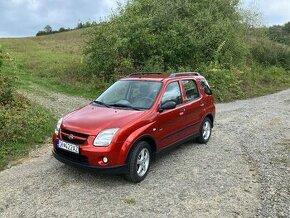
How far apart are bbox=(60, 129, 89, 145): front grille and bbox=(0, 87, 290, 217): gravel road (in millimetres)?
732

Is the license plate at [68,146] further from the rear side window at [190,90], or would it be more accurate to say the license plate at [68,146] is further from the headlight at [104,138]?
the rear side window at [190,90]

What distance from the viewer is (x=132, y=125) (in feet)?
20.9

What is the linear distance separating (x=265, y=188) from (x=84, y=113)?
139 inches

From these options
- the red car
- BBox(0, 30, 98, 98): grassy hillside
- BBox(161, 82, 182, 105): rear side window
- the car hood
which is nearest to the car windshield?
the red car

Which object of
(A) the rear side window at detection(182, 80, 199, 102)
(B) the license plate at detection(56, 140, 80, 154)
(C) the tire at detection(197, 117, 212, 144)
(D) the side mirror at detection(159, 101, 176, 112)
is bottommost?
(C) the tire at detection(197, 117, 212, 144)

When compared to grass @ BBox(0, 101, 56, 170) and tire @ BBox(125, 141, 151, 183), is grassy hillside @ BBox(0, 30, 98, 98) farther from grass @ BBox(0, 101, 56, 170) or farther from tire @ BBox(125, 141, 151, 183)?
tire @ BBox(125, 141, 151, 183)

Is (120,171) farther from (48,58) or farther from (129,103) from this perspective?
(48,58)

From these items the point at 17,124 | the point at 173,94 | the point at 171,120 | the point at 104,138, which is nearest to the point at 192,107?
the point at 173,94

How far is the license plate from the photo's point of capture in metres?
6.25

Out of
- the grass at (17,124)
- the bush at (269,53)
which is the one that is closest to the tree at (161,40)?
the grass at (17,124)

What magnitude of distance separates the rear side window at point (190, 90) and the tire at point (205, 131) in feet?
2.64

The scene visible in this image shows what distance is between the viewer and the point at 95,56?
1858 centimetres

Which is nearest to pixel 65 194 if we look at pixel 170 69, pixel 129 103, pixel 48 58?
pixel 129 103

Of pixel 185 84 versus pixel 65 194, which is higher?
pixel 185 84
